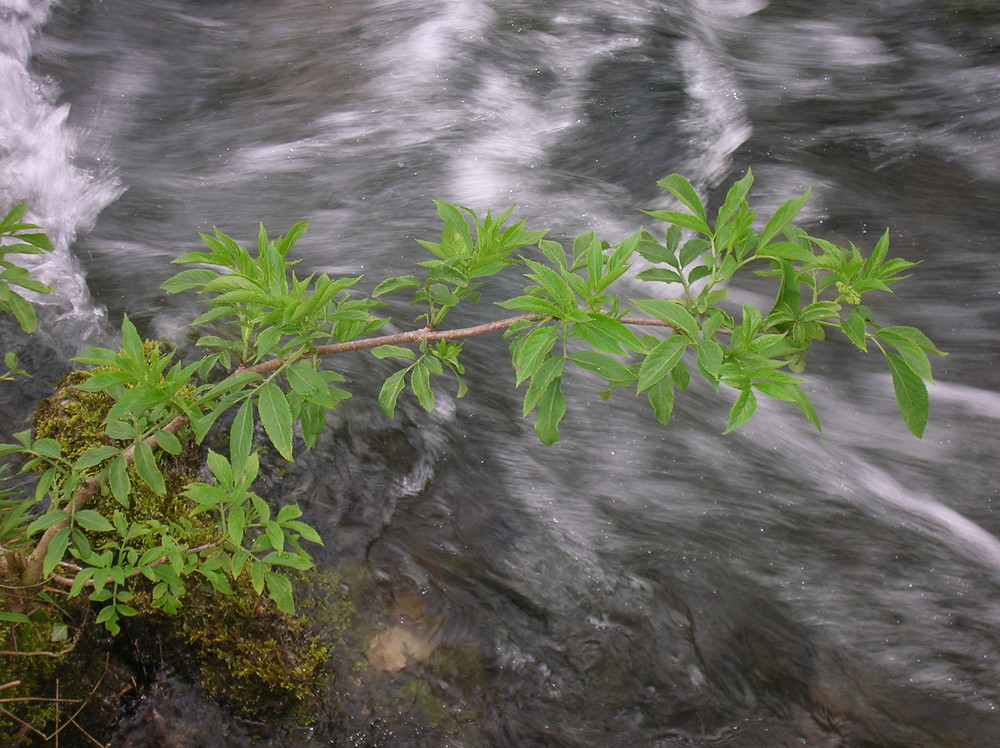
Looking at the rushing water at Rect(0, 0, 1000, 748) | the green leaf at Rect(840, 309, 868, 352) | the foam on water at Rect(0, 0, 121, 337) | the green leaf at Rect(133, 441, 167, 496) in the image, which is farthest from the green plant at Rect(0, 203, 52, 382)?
the green leaf at Rect(840, 309, 868, 352)

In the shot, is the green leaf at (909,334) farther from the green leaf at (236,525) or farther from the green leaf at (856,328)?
the green leaf at (236,525)

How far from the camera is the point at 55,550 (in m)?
1.86

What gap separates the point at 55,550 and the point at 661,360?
1.49 metres

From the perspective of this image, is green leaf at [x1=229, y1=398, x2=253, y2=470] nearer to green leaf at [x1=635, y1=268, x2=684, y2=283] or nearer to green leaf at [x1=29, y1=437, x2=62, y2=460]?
green leaf at [x1=29, y1=437, x2=62, y2=460]

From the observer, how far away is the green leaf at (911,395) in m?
1.59

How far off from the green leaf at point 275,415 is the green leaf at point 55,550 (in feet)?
2.30

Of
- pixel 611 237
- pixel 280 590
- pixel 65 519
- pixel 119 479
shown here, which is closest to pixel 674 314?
pixel 280 590

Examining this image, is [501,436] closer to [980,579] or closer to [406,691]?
[406,691]

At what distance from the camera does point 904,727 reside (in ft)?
8.94

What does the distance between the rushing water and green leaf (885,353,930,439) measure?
1449mm

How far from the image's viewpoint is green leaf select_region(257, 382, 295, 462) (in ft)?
5.15

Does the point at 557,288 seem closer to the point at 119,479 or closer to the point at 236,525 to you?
the point at 236,525

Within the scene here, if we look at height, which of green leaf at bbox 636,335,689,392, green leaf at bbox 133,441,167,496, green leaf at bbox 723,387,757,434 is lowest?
green leaf at bbox 133,441,167,496

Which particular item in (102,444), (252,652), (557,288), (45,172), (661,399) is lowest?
(252,652)
